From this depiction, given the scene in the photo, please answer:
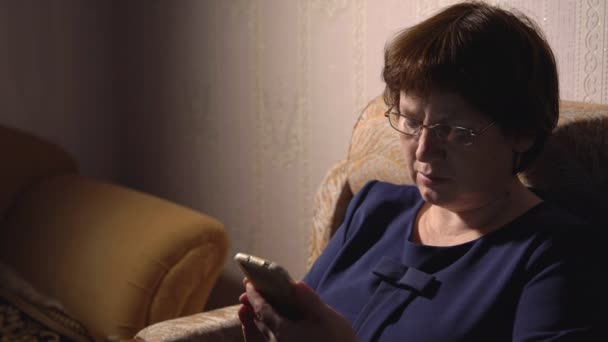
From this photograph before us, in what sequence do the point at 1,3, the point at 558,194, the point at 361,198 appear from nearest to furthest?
the point at 558,194 → the point at 361,198 → the point at 1,3

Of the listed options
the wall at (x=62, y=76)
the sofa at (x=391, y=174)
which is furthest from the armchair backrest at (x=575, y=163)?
the wall at (x=62, y=76)

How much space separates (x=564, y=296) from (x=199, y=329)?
74cm

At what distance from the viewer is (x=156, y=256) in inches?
71.0

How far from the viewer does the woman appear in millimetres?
1004

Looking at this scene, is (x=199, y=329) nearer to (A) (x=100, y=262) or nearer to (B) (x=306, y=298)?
(B) (x=306, y=298)

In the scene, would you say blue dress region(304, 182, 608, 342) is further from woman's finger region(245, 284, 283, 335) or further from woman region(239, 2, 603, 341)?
woman's finger region(245, 284, 283, 335)

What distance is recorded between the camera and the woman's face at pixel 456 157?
106cm

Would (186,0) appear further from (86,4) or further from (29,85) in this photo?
(29,85)

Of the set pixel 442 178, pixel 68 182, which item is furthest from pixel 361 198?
pixel 68 182

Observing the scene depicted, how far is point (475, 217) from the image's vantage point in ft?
3.74

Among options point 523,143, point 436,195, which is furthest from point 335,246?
point 523,143

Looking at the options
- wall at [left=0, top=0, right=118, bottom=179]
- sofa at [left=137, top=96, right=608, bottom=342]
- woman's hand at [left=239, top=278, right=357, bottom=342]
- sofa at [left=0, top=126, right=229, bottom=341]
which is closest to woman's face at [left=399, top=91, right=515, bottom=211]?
sofa at [left=137, top=96, right=608, bottom=342]

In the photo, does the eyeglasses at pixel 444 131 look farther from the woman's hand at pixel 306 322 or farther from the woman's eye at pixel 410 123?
the woman's hand at pixel 306 322

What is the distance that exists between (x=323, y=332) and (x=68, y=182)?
1.50 meters
